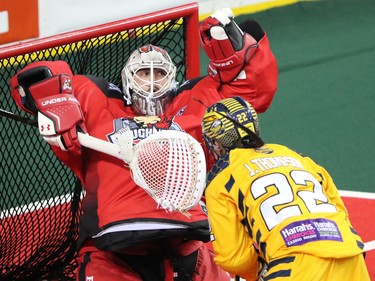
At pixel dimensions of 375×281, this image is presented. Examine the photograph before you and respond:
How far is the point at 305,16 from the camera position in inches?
329

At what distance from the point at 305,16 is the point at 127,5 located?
5.09 ft

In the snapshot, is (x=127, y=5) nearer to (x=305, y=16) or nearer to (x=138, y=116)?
(x=305, y=16)

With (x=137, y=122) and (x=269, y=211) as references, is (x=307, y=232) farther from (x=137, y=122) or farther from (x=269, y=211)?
(x=137, y=122)

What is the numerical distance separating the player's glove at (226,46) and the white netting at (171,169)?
55 cm

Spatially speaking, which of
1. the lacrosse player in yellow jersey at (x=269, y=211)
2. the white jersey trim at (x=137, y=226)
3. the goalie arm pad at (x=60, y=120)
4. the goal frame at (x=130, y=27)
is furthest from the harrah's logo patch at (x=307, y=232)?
the goal frame at (x=130, y=27)

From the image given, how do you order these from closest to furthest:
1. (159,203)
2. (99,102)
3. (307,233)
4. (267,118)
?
(307,233), (159,203), (99,102), (267,118)

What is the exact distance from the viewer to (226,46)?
5.01m

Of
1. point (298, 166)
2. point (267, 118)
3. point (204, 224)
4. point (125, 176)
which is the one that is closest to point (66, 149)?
point (125, 176)

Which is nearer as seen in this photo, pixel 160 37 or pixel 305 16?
pixel 160 37

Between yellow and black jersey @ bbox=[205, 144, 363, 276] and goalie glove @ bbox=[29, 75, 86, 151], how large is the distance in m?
0.62

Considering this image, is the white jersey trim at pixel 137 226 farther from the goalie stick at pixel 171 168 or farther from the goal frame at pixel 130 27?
the goal frame at pixel 130 27

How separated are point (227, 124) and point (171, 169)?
289 mm

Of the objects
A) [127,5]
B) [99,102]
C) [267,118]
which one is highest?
[99,102]

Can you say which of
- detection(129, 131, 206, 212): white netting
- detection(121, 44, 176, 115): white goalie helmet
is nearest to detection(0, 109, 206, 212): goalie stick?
detection(129, 131, 206, 212): white netting
